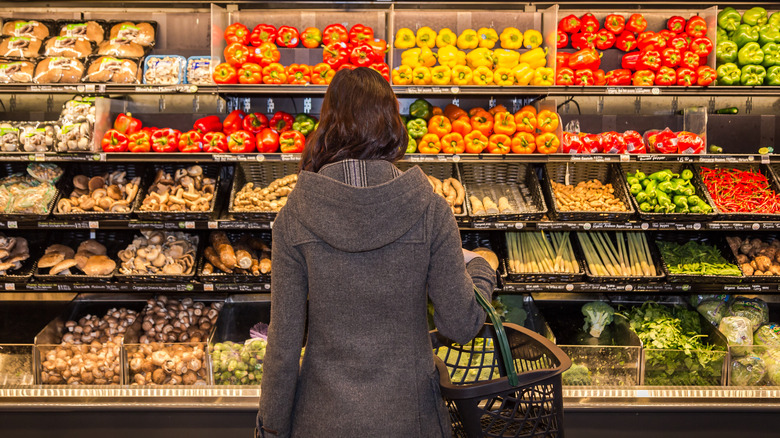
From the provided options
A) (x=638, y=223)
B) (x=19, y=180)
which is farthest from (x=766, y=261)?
(x=19, y=180)

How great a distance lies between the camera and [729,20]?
152 inches

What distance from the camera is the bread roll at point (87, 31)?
3.87 m

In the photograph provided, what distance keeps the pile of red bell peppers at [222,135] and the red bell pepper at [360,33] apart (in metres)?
0.62

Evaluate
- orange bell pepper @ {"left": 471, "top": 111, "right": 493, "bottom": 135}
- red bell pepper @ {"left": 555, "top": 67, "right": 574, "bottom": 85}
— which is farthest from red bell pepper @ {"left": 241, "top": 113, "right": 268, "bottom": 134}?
red bell pepper @ {"left": 555, "top": 67, "right": 574, "bottom": 85}

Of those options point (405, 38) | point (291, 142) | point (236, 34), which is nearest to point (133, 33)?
point (236, 34)

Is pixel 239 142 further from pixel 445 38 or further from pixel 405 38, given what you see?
pixel 445 38

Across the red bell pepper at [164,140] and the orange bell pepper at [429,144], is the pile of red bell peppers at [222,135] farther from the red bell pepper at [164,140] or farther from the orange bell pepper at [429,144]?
the orange bell pepper at [429,144]

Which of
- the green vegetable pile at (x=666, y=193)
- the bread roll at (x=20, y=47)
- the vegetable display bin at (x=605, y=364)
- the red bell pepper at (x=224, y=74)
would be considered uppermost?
the bread roll at (x=20, y=47)

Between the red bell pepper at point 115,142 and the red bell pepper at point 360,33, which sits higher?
the red bell pepper at point 360,33

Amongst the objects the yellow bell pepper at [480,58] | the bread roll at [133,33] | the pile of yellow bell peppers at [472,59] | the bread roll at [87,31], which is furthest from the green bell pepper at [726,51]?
the bread roll at [87,31]

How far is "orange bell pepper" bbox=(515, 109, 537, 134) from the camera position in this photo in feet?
11.9

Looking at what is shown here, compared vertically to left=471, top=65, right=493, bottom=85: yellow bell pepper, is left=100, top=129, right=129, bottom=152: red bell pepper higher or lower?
lower

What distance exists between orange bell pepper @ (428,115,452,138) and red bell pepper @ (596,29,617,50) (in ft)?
4.16

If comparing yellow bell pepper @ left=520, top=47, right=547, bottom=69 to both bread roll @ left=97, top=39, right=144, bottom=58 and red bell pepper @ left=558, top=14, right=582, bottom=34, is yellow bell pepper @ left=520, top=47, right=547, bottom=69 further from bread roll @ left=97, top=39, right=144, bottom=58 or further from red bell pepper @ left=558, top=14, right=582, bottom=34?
bread roll @ left=97, top=39, right=144, bottom=58
